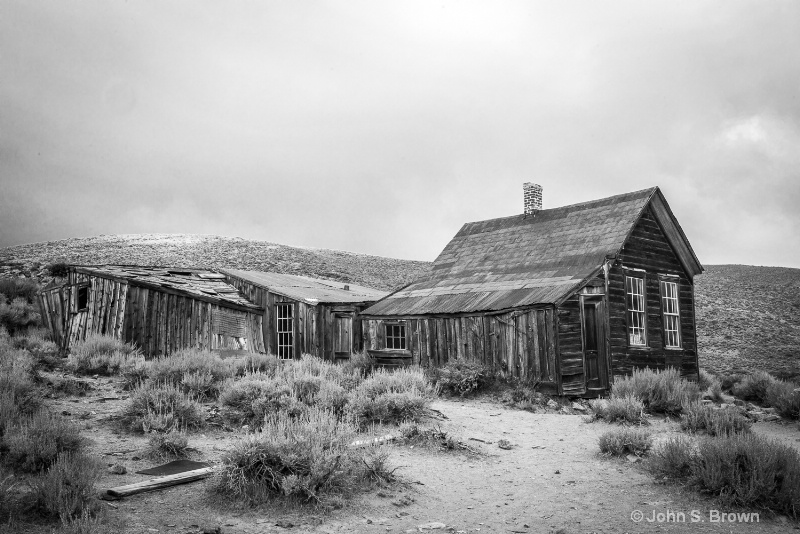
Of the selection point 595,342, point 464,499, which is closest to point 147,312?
point 595,342

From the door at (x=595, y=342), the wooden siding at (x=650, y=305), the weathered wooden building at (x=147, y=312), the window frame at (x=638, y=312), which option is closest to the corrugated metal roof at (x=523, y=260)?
the wooden siding at (x=650, y=305)

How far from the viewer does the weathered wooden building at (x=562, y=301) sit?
1522 centimetres

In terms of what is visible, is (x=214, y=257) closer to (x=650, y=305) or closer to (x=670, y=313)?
(x=670, y=313)

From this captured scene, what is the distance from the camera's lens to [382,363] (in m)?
19.0

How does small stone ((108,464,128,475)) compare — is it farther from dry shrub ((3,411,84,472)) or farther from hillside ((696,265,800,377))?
hillside ((696,265,800,377))

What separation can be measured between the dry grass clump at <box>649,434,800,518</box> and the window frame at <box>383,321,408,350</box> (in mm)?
11553

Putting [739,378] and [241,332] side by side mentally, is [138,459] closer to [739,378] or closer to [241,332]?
[241,332]

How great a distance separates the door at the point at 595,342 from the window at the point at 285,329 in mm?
10851

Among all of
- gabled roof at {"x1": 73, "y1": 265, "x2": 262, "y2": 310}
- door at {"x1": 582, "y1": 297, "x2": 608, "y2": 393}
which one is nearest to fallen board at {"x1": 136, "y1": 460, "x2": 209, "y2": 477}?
door at {"x1": 582, "y1": 297, "x2": 608, "y2": 393}

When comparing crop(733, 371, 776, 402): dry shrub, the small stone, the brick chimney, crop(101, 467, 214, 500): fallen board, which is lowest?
crop(733, 371, 776, 402): dry shrub

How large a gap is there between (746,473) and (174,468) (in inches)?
259

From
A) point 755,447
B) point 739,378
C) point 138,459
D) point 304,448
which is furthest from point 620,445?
point 739,378

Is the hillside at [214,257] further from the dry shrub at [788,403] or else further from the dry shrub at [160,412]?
the dry shrub at [160,412]

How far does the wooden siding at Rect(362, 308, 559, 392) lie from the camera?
49.1 ft
